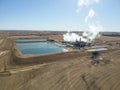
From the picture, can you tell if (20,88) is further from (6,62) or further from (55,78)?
(6,62)

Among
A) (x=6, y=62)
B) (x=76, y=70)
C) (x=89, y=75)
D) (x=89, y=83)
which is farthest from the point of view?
(x=6, y=62)

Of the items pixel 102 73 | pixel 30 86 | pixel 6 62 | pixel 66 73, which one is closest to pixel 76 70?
pixel 66 73

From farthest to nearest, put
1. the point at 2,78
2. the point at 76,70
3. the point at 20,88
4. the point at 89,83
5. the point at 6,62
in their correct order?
the point at 6,62 → the point at 76,70 → the point at 2,78 → the point at 89,83 → the point at 20,88

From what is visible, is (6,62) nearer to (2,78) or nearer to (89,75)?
(2,78)

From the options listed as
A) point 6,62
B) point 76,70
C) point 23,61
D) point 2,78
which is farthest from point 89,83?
point 6,62

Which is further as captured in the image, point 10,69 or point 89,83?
point 10,69

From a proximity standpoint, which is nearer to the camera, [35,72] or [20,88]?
[20,88]
